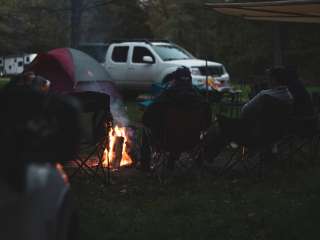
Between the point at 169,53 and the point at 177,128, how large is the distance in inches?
424

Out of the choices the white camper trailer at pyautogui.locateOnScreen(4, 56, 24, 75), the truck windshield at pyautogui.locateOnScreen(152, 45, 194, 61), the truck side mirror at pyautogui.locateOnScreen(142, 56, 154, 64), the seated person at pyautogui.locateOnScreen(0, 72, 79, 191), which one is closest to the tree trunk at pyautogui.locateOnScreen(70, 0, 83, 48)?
the truck windshield at pyautogui.locateOnScreen(152, 45, 194, 61)

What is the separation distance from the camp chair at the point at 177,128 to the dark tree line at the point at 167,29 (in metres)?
16.3

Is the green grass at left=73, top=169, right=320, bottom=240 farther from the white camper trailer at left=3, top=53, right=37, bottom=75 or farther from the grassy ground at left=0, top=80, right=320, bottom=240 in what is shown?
the white camper trailer at left=3, top=53, right=37, bottom=75

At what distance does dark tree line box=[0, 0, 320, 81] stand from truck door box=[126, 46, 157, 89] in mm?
5267

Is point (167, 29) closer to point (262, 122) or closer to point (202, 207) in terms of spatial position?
point (262, 122)

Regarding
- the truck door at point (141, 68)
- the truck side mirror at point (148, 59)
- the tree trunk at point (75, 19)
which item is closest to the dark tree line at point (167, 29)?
the tree trunk at point (75, 19)

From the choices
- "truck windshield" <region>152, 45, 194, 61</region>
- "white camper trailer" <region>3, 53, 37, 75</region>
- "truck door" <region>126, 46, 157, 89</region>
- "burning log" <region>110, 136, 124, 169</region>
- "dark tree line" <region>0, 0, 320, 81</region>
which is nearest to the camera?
"burning log" <region>110, 136, 124, 169</region>

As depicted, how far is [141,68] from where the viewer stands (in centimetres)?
1764

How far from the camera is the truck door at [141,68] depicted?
17.3 metres

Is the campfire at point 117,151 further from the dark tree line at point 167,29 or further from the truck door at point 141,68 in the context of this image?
the dark tree line at point 167,29

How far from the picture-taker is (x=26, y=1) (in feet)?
101

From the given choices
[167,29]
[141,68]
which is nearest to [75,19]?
[141,68]

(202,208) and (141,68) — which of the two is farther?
(141,68)

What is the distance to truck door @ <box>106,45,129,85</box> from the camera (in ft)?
60.0
